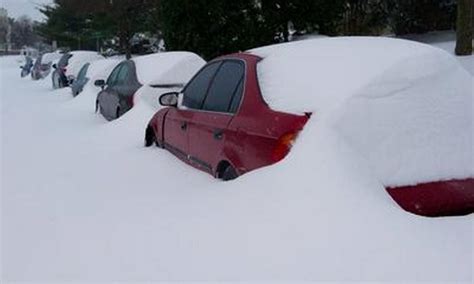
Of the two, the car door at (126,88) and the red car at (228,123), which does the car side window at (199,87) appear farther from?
the car door at (126,88)

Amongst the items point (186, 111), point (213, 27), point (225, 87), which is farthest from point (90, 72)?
point (225, 87)

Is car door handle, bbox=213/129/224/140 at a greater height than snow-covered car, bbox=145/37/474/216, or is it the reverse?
snow-covered car, bbox=145/37/474/216

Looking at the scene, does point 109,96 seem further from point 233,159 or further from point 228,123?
point 233,159

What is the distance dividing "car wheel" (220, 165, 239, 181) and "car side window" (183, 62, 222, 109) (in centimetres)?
110

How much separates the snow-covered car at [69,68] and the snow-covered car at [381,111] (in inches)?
729

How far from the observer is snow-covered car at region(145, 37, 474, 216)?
13.8ft

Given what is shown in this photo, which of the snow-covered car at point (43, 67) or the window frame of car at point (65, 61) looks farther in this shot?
the snow-covered car at point (43, 67)

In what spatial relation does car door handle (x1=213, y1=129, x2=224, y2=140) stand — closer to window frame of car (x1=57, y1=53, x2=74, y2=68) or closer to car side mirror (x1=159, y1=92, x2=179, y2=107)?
car side mirror (x1=159, y1=92, x2=179, y2=107)

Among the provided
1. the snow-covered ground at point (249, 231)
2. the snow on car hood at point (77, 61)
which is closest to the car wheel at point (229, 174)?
the snow-covered ground at point (249, 231)

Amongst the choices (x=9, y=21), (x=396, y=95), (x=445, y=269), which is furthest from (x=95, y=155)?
(x=9, y=21)

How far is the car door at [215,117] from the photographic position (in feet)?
18.0

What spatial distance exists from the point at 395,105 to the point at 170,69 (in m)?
7.00

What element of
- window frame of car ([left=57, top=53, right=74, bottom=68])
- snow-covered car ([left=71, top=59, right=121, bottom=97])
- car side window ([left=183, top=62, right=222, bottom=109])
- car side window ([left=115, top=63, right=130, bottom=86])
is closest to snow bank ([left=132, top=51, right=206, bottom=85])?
car side window ([left=115, top=63, right=130, bottom=86])

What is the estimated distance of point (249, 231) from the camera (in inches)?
158
